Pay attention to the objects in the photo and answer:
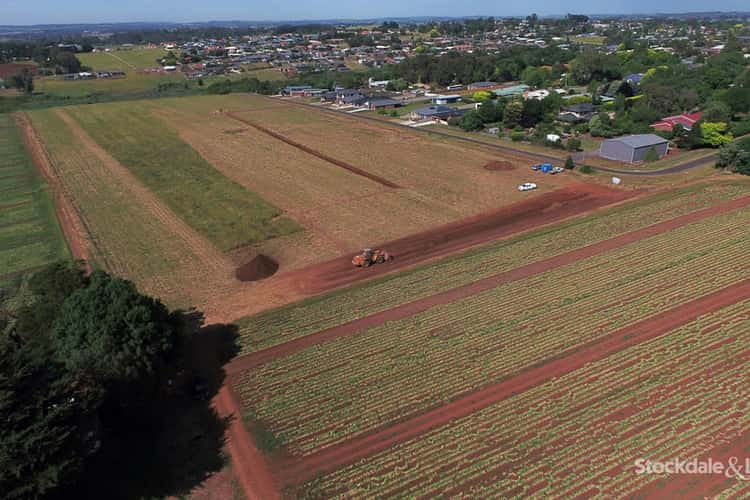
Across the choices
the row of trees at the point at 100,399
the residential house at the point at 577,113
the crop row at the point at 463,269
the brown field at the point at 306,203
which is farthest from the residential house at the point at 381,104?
the row of trees at the point at 100,399

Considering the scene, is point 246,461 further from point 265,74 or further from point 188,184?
point 265,74

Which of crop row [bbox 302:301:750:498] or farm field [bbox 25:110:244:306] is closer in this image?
crop row [bbox 302:301:750:498]

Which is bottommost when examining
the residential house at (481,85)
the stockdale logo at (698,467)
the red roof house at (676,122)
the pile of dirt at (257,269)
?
the stockdale logo at (698,467)

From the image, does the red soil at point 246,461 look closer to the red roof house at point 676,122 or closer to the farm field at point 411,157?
the farm field at point 411,157

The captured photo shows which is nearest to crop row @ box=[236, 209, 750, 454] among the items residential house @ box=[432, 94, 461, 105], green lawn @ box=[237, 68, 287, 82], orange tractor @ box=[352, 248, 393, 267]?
orange tractor @ box=[352, 248, 393, 267]

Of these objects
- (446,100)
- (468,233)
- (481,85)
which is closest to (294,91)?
(446,100)

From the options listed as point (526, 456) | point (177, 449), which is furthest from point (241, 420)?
point (526, 456)

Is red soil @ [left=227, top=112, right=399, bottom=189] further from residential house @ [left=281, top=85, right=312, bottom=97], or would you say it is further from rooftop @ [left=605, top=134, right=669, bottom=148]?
residential house @ [left=281, top=85, right=312, bottom=97]
